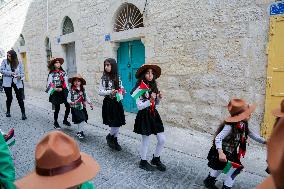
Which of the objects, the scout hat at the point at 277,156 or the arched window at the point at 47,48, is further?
the arched window at the point at 47,48

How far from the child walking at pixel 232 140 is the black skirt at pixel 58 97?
3.76 metres

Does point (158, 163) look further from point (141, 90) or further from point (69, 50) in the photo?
point (69, 50)

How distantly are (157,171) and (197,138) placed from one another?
1668 mm

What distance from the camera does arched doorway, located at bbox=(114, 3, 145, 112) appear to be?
22.8 feet

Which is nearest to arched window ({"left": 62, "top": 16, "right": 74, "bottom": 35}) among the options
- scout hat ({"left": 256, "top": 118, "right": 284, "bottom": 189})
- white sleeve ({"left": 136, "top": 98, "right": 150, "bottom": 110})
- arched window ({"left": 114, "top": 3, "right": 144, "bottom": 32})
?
arched window ({"left": 114, "top": 3, "right": 144, "bottom": 32})

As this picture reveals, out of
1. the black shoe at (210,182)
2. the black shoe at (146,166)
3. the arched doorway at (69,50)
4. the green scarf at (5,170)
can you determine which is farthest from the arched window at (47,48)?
the green scarf at (5,170)

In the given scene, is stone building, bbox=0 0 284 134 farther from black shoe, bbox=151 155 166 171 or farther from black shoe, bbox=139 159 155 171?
black shoe, bbox=139 159 155 171

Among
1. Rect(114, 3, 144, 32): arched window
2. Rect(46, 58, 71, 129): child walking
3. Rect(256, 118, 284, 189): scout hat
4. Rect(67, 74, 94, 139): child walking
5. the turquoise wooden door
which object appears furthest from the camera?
the turquoise wooden door

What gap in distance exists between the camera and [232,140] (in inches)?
124

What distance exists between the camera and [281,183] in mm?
674

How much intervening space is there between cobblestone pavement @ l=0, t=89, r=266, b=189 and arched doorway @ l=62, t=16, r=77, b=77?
12.2 ft

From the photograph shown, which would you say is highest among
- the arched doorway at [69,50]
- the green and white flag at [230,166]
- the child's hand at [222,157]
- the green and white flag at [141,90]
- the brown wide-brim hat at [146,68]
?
the arched doorway at [69,50]

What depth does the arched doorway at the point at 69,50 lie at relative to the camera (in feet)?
32.6

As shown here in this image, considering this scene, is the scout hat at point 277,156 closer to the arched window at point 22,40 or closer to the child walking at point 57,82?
the child walking at point 57,82
